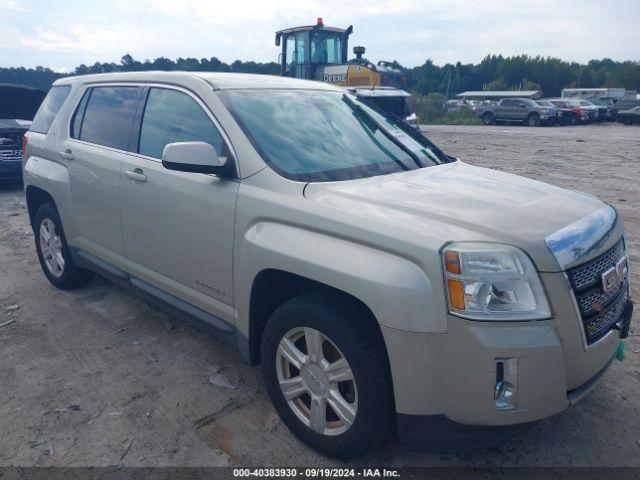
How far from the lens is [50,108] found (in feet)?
16.3

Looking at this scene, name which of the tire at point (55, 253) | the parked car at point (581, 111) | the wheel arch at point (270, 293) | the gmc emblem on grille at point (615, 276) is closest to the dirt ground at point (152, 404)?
the tire at point (55, 253)

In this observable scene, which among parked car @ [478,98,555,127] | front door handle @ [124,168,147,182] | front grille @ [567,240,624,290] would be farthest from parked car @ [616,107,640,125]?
front door handle @ [124,168,147,182]

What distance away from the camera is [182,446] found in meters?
2.81

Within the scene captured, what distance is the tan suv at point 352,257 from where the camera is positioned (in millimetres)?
2158

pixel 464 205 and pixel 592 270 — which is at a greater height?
pixel 464 205

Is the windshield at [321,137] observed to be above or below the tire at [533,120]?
above

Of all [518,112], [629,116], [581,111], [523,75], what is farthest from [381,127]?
[523,75]

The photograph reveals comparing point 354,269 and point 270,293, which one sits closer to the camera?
point 354,269

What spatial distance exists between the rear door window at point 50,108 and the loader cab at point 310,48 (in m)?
11.3

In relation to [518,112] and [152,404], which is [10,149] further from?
[518,112]

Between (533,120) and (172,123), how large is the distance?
30.4 meters

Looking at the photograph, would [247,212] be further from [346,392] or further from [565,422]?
[565,422]

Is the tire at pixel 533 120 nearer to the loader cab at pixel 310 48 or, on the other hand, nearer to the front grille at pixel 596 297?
the loader cab at pixel 310 48

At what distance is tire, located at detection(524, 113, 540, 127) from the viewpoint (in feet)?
98.3
